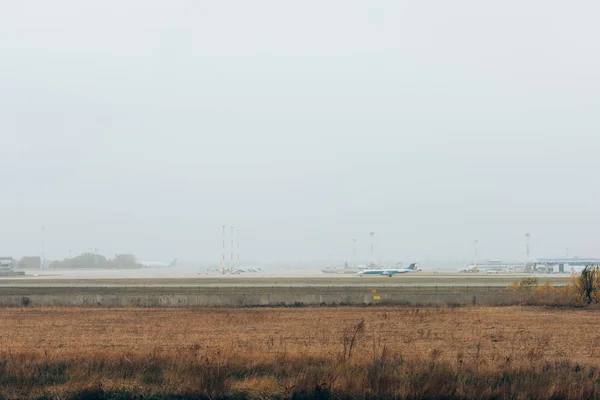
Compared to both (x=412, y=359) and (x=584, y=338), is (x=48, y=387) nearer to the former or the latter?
(x=412, y=359)

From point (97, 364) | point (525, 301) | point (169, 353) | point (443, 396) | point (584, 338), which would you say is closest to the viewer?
point (443, 396)

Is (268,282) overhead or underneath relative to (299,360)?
underneath

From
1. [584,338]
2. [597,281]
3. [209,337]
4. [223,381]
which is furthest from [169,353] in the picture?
[597,281]

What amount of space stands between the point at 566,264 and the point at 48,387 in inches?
7077

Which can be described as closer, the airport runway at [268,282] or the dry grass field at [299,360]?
the dry grass field at [299,360]

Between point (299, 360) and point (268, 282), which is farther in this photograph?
point (268, 282)

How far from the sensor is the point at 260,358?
1842 centimetres

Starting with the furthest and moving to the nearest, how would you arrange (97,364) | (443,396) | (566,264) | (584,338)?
1. (566,264)
2. (584,338)
3. (97,364)
4. (443,396)

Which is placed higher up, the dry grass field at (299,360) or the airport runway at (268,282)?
the dry grass field at (299,360)

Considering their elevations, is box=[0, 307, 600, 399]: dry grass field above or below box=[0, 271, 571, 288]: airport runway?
above

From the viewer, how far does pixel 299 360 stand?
18.0 m

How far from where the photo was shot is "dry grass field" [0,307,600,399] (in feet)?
52.2

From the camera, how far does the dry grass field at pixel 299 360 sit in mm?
15898

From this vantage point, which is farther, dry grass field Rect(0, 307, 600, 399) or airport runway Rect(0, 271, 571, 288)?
airport runway Rect(0, 271, 571, 288)
